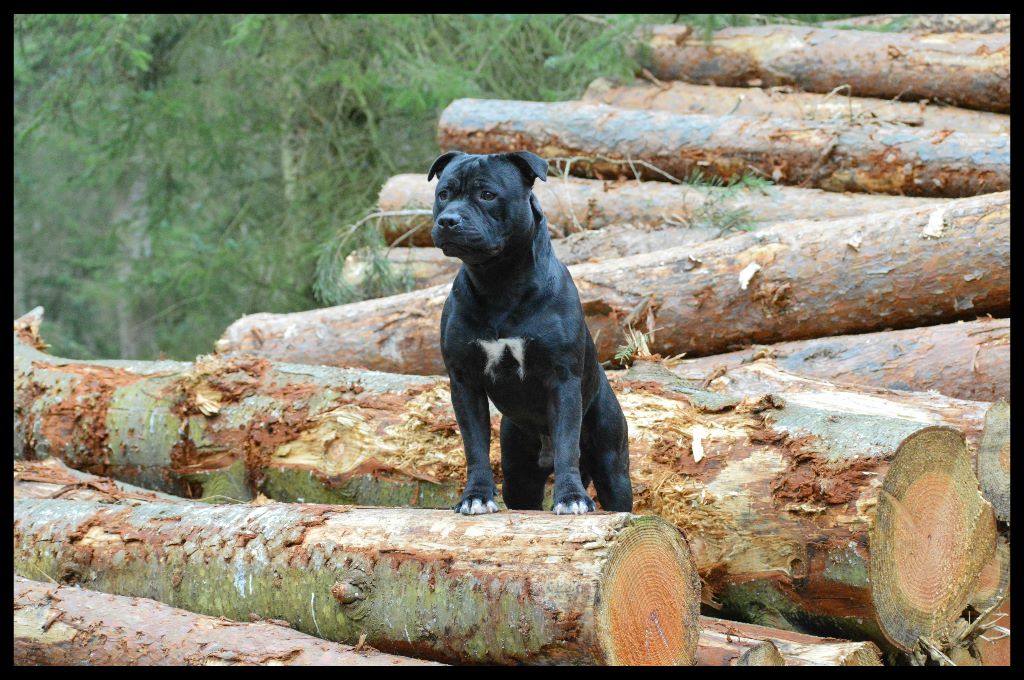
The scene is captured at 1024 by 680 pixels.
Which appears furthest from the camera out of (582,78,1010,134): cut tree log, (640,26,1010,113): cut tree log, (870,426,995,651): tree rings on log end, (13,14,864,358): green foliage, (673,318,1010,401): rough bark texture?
(13,14,864,358): green foliage

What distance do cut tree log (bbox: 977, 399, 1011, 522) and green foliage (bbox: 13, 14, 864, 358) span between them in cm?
535

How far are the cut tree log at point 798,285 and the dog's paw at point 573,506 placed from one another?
2.85m

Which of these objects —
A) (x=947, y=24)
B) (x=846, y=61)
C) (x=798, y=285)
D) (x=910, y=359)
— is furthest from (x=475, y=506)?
(x=947, y=24)

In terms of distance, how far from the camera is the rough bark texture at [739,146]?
301 inches

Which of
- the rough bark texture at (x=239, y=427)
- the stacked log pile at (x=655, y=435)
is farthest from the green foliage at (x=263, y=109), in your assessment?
the rough bark texture at (x=239, y=427)

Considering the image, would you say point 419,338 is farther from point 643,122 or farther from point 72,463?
point 643,122

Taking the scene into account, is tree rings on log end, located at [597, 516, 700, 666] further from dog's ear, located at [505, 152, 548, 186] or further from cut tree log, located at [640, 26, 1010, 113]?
cut tree log, located at [640, 26, 1010, 113]

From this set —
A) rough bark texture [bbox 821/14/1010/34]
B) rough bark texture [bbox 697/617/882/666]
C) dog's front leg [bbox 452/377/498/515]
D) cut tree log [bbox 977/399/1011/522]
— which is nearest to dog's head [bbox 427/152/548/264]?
dog's front leg [bbox 452/377/498/515]

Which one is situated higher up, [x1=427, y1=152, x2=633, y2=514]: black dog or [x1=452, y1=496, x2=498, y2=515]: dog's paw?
[x1=427, y1=152, x2=633, y2=514]: black dog

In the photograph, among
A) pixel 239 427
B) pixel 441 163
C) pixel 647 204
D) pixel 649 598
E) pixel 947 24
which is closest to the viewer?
pixel 649 598

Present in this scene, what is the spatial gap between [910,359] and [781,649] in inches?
95.2

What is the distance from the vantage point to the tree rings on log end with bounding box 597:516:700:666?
3.24 metres

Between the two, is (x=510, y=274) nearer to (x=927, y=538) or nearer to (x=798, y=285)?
(x=927, y=538)

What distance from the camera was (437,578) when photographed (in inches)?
137
